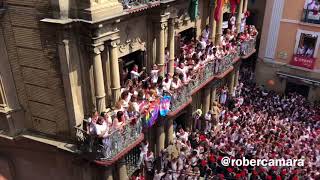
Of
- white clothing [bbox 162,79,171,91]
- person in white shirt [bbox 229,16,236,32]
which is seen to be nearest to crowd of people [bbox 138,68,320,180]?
white clothing [bbox 162,79,171,91]

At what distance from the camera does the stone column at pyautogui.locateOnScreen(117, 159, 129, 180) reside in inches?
600

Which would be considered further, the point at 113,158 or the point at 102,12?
the point at 113,158

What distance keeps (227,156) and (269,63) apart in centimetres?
1265

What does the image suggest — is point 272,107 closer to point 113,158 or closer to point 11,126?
point 113,158

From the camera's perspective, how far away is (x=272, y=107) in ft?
80.3

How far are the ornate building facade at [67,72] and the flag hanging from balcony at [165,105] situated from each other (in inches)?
19.0

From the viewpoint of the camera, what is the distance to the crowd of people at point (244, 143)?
1728 cm

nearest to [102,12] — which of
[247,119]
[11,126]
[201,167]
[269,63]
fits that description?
[11,126]

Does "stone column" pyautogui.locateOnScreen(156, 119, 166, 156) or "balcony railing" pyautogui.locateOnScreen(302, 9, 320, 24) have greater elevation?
"balcony railing" pyautogui.locateOnScreen(302, 9, 320, 24)

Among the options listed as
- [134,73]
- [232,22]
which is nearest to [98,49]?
[134,73]

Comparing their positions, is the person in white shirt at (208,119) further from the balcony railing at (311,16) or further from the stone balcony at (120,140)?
the balcony railing at (311,16)

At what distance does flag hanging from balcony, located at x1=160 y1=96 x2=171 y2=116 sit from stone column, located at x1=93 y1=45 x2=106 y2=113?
9.67 feet

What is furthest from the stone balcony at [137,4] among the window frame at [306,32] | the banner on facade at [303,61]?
the banner on facade at [303,61]

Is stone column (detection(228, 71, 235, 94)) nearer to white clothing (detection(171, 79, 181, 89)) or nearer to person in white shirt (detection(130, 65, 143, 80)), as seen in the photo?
white clothing (detection(171, 79, 181, 89))
